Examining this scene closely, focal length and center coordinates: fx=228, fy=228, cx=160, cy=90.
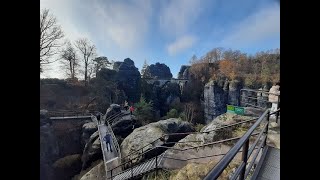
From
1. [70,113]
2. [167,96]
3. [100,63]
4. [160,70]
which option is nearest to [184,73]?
[160,70]

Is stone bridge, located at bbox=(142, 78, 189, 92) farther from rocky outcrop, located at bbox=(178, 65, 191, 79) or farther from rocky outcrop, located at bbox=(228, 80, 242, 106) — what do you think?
rocky outcrop, located at bbox=(228, 80, 242, 106)

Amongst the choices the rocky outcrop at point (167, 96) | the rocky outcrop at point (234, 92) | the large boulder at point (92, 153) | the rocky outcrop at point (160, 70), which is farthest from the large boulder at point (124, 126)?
the rocky outcrop at point (160, 70)

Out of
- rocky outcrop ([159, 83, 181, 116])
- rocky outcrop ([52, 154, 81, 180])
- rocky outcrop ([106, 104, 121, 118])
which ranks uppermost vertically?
rocky outcrop ([159, 83, 181, 116])

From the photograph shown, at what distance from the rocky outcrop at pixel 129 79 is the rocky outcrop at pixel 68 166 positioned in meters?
7.12

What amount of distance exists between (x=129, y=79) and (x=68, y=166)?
30.9 ft

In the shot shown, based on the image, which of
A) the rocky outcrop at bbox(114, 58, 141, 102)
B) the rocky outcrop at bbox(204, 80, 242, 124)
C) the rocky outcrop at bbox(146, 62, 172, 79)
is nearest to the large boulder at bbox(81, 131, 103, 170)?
the rocky outcrop at bbox(114, 58, 141, 102)

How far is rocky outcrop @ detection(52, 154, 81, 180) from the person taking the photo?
12797mm

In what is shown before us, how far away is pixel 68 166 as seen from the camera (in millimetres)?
13242

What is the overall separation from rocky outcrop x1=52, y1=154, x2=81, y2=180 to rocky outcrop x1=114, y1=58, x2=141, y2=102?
280 inches
